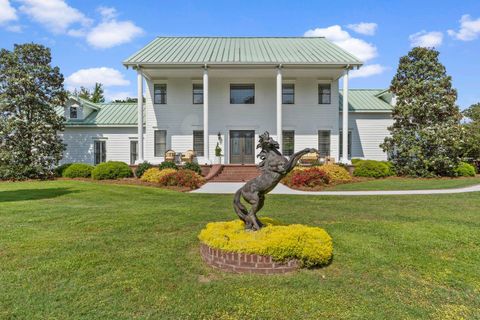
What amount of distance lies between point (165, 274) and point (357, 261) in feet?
9.72

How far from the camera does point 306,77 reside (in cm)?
2225

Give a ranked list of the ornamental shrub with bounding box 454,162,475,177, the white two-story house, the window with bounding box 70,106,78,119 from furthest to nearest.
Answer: the window with bounding box 70,106,78,119, the white two-story house, the ornamental shrub with bounding box 454,162,475,177

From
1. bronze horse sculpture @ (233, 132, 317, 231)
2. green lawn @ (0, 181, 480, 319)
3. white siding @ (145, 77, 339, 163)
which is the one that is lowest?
green lawn @ (0, 181, 480, 319)

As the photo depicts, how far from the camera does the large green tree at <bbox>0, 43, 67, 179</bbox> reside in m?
19.1

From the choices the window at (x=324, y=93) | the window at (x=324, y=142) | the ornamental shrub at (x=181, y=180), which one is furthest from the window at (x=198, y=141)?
the window at (x=324, y=93)

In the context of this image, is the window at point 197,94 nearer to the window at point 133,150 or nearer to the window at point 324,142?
the window at point 133,150

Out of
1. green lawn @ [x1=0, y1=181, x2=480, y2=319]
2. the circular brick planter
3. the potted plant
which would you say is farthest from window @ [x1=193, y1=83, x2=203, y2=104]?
the circular brick planter

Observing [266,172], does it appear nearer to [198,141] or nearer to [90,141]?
[198,141]


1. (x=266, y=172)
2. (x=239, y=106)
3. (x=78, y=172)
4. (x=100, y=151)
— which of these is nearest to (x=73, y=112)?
(x=100, y=151)

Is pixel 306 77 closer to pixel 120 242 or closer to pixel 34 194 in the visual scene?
pixel 34 194

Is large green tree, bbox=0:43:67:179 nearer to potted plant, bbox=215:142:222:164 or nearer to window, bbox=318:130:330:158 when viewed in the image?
potted plant, bbox=215:142:222:164

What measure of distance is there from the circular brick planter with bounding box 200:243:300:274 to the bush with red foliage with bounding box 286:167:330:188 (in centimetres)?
1067

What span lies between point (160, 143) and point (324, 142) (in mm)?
11856

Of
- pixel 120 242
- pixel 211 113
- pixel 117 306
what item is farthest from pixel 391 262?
pixel 211 113
